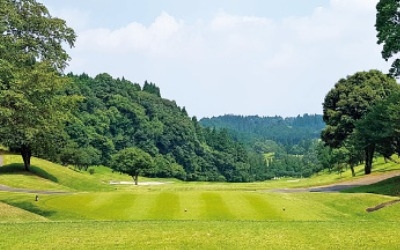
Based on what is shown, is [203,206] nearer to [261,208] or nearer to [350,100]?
[261,208]

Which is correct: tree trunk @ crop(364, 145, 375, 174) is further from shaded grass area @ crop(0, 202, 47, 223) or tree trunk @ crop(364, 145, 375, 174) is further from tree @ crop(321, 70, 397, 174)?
shaded grass area @ crop(0, 202, 47, 223)

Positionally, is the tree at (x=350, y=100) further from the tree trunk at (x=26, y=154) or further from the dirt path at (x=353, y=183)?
the tree trunk at (x=26, y=154)

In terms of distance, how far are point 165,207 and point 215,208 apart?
11.3 feet

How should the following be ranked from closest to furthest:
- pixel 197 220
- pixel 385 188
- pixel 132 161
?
pixel 197 220, pixel 385 188, pixel 132 161

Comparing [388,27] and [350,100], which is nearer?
[388,27]

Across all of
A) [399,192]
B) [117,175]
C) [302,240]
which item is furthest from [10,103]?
[117,175]

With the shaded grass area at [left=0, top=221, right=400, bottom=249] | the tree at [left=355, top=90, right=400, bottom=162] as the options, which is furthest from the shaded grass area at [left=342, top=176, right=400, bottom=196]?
the shaded grass area at [left=0, top=221, right=400, bottom=249]

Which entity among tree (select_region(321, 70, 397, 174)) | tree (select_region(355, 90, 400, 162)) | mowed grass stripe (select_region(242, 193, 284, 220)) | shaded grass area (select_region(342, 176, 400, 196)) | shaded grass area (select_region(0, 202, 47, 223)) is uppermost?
tree (select_region(321, 70, 397, 174))

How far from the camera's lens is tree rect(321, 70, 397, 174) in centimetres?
7231

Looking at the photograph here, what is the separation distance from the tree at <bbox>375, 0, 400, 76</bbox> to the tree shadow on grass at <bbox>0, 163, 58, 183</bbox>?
43110 mm

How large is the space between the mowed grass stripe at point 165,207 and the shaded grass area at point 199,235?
297 inches

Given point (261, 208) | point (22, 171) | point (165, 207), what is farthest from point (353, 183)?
point (22, 171)

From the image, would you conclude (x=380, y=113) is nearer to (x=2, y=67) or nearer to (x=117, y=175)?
(x=2, y=67)

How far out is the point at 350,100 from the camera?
237 feet
